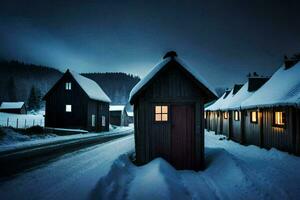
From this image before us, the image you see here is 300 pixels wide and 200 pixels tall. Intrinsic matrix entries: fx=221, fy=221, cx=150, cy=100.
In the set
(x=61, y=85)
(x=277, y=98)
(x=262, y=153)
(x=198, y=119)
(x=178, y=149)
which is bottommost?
(x=262, y=153)

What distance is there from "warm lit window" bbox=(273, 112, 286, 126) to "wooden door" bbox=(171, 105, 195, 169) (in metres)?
6.65

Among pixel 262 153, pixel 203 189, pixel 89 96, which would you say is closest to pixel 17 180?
pixel 203 189

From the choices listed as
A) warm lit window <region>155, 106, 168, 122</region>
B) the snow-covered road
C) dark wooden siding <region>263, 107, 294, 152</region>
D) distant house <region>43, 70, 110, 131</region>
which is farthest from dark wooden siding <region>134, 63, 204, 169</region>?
distant house <region>43, 70, 110, 131</region>

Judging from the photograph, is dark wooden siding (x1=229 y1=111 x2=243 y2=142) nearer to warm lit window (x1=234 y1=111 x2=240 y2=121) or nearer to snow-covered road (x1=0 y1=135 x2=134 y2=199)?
warm lit window (x1=234 y1=111 x2=240 y2=121)

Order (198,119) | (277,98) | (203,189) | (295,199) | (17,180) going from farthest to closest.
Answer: (277,98)
(198,119)
(17,180)
(203,189)
(295,199)

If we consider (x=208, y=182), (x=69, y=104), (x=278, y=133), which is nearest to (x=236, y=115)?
(x=278, y=133)

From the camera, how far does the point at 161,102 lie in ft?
33.7

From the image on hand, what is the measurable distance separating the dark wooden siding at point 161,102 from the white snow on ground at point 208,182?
0.65 m

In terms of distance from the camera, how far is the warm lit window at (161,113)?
10.3m

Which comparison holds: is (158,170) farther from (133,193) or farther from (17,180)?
(17,180)

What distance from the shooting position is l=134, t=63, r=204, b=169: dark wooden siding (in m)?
10.2

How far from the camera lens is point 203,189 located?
7230 millimetres

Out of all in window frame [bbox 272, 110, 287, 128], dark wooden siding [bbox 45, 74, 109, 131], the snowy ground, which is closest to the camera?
the snowy ground

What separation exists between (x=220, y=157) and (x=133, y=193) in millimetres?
5524
